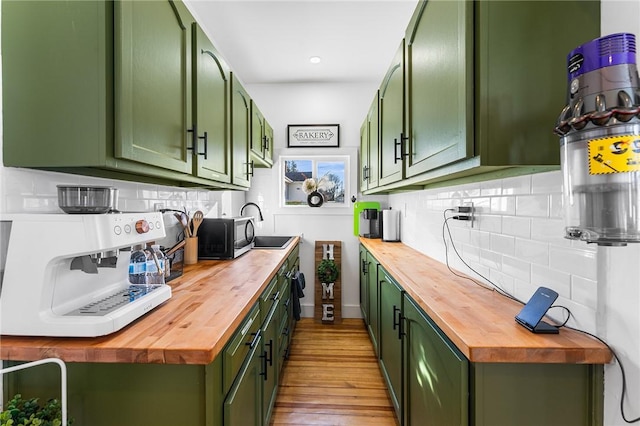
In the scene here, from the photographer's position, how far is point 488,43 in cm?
99

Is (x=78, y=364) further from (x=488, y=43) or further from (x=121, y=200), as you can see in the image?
(x=488, y=43)

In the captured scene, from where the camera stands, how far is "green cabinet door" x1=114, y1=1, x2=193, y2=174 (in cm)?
101

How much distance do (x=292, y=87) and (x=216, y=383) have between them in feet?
11.1

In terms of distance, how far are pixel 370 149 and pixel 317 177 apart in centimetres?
95

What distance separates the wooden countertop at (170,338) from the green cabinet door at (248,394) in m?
0.21

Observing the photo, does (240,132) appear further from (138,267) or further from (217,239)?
(138,267)

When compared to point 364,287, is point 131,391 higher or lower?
higher

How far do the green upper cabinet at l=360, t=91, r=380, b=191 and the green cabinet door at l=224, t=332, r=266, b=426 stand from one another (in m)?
1.70

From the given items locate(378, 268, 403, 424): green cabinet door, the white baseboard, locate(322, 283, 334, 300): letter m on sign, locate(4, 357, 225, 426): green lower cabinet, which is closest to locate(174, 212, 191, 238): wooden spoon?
locate(4, 357, 225, 426): green lower cabinet

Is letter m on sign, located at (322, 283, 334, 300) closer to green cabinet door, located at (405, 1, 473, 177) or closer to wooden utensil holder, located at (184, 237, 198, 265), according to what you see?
wooden utensil holder, located at (184, 237, 198, 265)

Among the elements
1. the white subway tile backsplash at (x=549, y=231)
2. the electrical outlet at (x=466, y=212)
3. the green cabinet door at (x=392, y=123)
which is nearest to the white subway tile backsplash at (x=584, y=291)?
the white subway tile backsplash at (x=549, y=231)

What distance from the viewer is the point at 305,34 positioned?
2.57 metres

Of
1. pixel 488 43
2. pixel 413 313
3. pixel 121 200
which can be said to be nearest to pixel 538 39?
pixel 488 43

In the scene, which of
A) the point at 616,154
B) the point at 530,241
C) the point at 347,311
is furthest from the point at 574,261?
the point at 347,311
